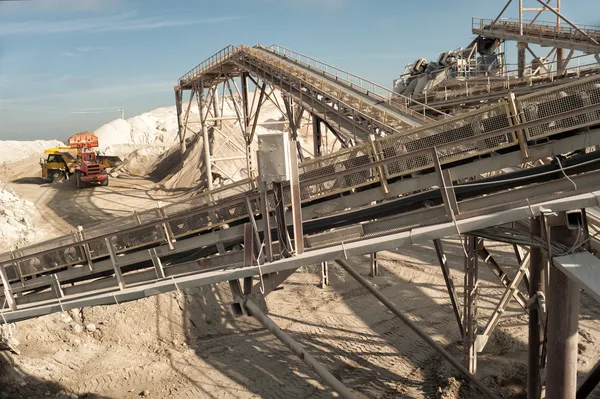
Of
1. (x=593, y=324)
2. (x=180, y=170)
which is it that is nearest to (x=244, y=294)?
(x=593, y=324)

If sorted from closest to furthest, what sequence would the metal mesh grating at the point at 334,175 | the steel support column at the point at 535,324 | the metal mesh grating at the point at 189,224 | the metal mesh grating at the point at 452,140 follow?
1. the metal mesh grating at the point at 452,140
2. the metal mesh grating at the point at 334,175
3. the steel support column at the point at 535,324
4. the metal mesh grating at the point at 189,224

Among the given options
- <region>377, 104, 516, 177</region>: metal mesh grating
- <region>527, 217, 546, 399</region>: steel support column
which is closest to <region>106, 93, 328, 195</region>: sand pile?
<region>377, 104, 516, 177</region>: metal mesh grating

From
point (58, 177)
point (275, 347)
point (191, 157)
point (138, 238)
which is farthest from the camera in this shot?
point (191, 157)

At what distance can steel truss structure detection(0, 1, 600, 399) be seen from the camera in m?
5.83

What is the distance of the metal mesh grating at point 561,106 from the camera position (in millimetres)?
5988

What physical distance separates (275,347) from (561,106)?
31.0 feet

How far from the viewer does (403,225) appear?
21.8ft

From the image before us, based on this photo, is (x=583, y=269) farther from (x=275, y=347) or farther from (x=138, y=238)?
(x=275, y=347)

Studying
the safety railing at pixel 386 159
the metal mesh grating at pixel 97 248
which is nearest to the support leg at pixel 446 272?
the safety railing at pixel 386 159

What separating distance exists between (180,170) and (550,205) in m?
29.0

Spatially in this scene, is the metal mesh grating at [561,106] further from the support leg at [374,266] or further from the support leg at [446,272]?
the support leg at [374,266]

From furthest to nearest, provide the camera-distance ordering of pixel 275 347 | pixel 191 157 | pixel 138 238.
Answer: pixel 191 157 → pixel 275 347 → pixel 138 238

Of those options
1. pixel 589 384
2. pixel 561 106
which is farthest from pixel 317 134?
pixel 589 384

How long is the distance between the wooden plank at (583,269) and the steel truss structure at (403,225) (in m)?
0.02
